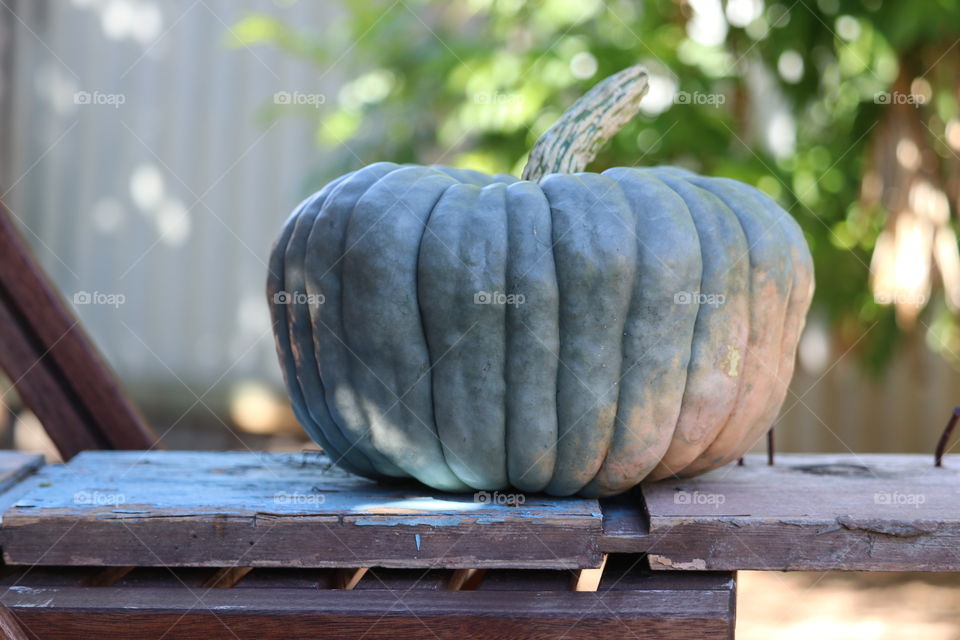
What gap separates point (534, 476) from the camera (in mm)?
1307

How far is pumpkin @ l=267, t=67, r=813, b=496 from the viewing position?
126 centimetres

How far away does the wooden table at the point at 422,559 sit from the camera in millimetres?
1135

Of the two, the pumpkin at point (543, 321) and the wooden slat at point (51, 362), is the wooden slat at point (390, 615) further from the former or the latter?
the wooden slat at point (51, 362)

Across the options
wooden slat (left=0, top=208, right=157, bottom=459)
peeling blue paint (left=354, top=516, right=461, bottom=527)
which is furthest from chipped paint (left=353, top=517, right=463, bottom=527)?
wooden slat (left=0, top=208, right=157, bottom=459)

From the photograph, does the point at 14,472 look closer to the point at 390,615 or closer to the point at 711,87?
the point at 390,615

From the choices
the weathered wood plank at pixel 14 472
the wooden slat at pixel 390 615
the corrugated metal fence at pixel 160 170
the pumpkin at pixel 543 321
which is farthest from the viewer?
the corrugated metal fence at pixel 160 170

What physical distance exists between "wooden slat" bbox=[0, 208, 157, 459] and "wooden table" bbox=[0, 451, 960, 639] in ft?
1.51

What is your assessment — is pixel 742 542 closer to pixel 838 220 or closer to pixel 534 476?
pixel 534 476

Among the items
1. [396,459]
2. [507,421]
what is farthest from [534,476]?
[396,459]

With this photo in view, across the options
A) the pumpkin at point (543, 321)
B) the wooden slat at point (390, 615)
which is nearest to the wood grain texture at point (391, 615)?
the wooden slat at point (390, 615)

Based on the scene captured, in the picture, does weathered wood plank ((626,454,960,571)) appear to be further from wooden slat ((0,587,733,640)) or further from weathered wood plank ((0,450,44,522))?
weathered wood plank ((0,450,44,522))

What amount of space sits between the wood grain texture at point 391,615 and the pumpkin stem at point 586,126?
0.64 metres

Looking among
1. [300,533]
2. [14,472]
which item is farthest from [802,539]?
[14,472]

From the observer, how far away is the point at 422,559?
1199 mm
